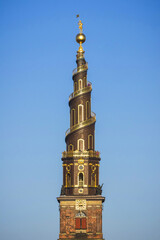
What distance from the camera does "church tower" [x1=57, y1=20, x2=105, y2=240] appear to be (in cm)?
12381

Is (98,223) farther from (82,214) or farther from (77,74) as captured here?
(77,74)

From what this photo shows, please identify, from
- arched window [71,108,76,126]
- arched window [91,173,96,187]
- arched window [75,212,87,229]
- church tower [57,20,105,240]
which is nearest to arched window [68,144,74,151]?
church tower [57,20,105,240]

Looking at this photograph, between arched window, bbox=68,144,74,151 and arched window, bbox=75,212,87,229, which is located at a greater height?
arched window, bbox=68,144,74,151

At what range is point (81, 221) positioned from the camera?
12394 centimetres

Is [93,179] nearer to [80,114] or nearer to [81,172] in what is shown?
[81,172]

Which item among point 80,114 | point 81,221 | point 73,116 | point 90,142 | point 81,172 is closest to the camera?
point 81,221

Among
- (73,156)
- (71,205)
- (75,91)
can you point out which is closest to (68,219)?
(71,205)

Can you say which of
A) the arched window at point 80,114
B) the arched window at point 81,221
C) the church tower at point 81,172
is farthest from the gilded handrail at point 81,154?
the arched window at point 81,221

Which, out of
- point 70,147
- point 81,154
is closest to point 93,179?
point 81,154

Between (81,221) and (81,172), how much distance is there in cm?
815

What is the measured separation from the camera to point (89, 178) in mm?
126750

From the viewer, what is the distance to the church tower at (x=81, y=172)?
124m

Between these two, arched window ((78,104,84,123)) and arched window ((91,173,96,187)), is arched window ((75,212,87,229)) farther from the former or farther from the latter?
arched window ((78,104,84,123))

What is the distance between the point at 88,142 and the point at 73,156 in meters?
3.56
